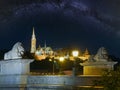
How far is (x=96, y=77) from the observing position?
34.8m

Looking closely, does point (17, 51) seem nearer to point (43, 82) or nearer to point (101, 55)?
point (43, 82)

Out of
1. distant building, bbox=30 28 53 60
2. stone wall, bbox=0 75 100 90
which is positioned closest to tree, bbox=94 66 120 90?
stone wall, bbox=0 75 100 90

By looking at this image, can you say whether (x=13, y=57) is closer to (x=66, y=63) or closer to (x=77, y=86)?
(x=77, y=86)

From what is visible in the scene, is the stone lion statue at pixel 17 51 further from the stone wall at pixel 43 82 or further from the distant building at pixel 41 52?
the distant building at pixel 41 52

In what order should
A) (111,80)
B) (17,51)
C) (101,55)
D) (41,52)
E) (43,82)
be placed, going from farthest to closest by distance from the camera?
(41,52) < (17,51) < (43,82) < (101,55) < (111,80)

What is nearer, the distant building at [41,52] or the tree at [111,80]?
the tree at [111,80]

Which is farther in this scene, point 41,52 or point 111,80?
point 41,52

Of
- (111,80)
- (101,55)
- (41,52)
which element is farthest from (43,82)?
(41,52)

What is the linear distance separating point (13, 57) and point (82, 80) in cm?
577

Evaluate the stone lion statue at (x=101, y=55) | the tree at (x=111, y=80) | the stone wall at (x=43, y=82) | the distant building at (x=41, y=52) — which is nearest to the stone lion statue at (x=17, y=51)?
the stone wall at (x=43, y=82)

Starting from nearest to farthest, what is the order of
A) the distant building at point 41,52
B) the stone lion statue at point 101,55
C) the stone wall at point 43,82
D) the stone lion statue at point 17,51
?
the stone wall at point 43,82, the stone lion statue at point 101,55, the stone lion statue at point 17,51, the distant building at point 41,52

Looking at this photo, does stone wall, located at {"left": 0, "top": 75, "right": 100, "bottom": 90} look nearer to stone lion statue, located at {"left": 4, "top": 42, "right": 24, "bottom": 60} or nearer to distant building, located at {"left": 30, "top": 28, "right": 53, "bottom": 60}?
stone lion statue, located at {"left": 4, "top": 42, "right": 24, "bottom": 60}

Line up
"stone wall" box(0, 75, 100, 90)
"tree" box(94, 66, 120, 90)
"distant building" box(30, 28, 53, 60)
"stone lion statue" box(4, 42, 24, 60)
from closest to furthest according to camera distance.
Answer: "tree" box(94, 66, 120, 90)
"stone wall" box(0, 75, 100, 90)
"stone lion statue" box(4, 42, 24, 60)
"distant building" box(30, 28, 53, 60)

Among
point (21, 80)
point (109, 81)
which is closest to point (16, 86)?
point (21, 80)
